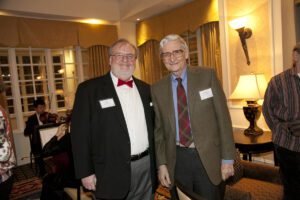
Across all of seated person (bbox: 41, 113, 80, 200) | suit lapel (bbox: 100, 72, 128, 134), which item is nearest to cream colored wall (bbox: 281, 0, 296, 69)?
suit lapel (bbox: 100, 72, 128, 134)

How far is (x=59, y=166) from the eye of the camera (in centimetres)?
260

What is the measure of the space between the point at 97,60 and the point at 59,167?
12.5 feet

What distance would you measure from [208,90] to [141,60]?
5.07 meters

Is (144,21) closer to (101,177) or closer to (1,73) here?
(1,73)

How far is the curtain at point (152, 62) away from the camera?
6.04m

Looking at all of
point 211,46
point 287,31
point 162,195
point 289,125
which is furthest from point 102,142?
point 211,46

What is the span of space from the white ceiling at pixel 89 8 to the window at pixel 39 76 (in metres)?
0.81

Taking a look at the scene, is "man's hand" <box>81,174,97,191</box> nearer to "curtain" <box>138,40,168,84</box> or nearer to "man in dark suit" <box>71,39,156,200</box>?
"man in dark suit" <box>71,39,156,200</box>

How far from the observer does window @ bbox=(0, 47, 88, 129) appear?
5.20 metres

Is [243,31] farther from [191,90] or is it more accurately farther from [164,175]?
[164,175]

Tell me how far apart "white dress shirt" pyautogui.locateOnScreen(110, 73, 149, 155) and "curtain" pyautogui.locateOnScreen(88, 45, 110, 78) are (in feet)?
14.4

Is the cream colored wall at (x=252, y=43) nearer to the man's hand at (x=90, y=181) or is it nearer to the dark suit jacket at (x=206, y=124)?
the dark suit jacket at (x=206, y=124)

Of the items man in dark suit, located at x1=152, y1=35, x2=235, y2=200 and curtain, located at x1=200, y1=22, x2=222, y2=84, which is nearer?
man in dark suit, located at x1=152, y1=35, x2=235, y2=200

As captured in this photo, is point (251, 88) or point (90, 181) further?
point (251, 88)
